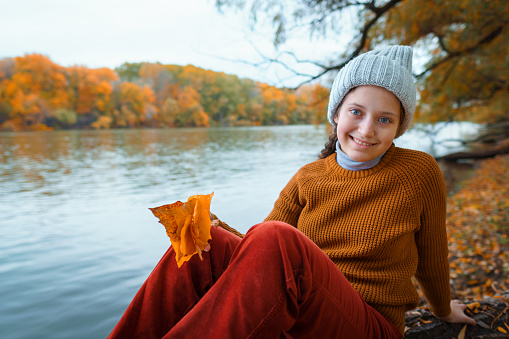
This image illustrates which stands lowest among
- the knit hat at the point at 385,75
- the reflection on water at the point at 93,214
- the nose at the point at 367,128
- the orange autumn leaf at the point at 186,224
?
the reflection on water at the point at 93,214

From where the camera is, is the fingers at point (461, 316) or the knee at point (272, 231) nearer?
the knee at point (272, 231)

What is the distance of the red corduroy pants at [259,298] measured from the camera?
0.83 metres

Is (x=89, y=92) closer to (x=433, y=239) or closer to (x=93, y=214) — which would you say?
(x=93, y=214)

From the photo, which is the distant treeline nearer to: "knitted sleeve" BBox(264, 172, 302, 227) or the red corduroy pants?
"knitted sleeve" BBox(264, 172, 302, 227)

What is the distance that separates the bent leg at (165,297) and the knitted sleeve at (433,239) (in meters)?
0.70

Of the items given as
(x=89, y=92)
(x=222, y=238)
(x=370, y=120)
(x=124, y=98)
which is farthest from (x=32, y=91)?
(x=370, y=120)

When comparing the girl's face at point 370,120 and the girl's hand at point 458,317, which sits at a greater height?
the girl's face at point 370,120

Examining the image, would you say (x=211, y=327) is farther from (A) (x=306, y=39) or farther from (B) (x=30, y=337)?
(A) (x=306, y=39)

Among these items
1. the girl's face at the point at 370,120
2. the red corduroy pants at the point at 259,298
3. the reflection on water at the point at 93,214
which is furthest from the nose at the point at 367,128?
the reflection on water at the point at 93,214

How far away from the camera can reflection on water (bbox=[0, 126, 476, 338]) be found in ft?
9.64

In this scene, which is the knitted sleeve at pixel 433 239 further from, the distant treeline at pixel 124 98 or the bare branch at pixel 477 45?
the distant treeline at pixel 124 98

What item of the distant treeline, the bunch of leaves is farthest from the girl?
the distant treeline

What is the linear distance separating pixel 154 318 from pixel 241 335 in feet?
1.08

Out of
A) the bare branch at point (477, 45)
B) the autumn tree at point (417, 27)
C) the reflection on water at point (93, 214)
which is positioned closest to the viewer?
the reflection on water at point (93, 214)
